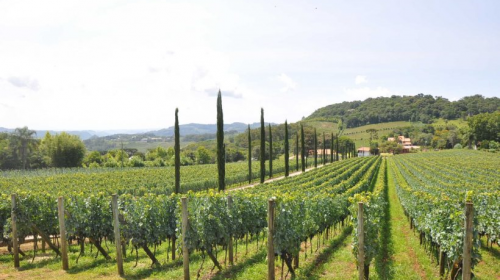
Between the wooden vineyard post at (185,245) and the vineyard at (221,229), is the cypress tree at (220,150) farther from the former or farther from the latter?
the wooden vineyard post at (185,245)

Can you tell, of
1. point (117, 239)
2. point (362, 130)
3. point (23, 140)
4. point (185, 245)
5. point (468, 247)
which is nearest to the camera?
point (468, 247)

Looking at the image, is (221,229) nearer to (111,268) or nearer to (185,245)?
(185,245)

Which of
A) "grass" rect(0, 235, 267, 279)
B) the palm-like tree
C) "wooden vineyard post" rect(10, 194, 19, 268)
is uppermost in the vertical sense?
the palm-like tree

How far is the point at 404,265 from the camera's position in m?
10.3

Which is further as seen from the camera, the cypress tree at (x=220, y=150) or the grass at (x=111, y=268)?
the cypress tree at (x=220, y=150)

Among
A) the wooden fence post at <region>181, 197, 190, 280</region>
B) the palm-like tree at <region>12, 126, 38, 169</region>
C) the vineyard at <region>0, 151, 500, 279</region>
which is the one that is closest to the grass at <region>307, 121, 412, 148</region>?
the palm-like tree at <region>12, 126, 38, 169</region>

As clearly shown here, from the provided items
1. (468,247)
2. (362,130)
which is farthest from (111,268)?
(362,130)

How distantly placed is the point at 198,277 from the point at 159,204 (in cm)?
289

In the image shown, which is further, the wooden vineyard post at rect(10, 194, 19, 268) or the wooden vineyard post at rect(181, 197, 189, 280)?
the wooden vineyard post at rect(10, 194, 19, 268)

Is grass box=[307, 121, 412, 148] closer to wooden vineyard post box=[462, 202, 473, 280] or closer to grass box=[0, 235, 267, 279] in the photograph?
grass box=[0, 235, 267, 279]

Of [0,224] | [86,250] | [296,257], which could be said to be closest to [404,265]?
[296,257]

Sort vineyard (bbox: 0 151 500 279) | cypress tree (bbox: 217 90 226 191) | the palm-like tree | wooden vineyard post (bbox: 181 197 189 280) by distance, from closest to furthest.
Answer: wooden vineyard post (bbox: 181 197 189 280) → vineyard (bbox: 0 151 500 279) → cypress tree (bbox: 217 90 226 191) → the palm-like tree

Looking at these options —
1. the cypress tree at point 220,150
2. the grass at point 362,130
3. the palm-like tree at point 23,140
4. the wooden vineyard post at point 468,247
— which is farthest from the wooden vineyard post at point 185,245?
the grass at point 362,130

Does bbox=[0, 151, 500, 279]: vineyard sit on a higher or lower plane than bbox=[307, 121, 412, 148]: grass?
lower
